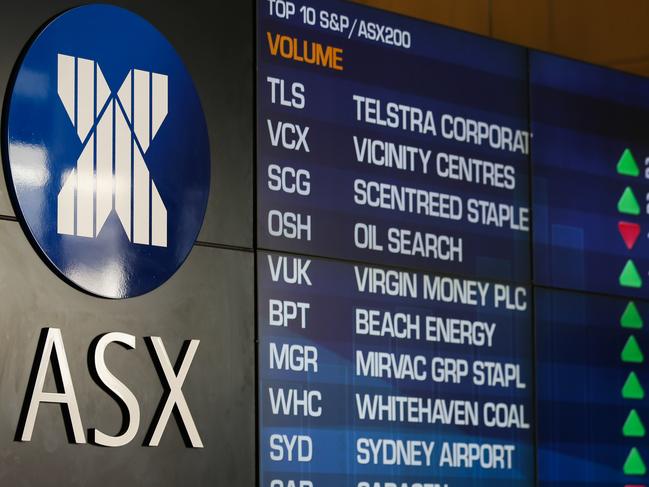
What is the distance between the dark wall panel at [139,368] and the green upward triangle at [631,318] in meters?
1.82

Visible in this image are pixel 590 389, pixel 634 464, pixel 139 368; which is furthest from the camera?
pixel 634 464

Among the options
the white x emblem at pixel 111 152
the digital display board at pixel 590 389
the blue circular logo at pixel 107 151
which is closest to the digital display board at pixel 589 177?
the digital display board at pixel 590 389

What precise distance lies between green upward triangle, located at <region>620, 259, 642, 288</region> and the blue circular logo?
2.00 m

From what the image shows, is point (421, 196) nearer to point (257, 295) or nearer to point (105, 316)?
point (257, 295)

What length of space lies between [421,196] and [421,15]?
75.0 inches

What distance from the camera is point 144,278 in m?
4.46

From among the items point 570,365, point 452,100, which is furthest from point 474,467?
point 452,100

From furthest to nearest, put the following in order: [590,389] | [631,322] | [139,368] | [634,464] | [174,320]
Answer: [631,322]
[634,464]
[590,389]
[174,320]
[139,368]

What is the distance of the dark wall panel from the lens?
13.6ft

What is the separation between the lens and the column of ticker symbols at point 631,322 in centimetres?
583

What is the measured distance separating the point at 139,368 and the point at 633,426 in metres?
2.30

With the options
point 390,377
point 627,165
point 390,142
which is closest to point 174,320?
point 390,377

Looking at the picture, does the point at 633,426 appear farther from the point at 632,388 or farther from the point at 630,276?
the point at 630,276

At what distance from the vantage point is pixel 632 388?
19.3 feet
